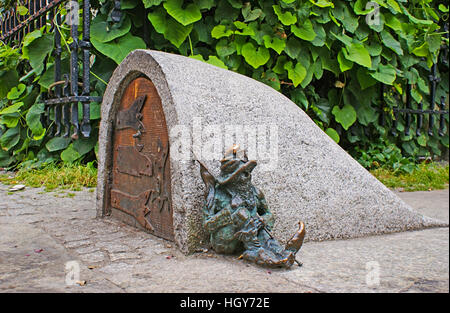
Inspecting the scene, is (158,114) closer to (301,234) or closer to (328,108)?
(301,234)

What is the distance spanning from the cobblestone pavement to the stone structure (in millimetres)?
125

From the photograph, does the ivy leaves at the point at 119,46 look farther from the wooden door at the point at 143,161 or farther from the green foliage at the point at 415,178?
the green foliage at the point at 415,178

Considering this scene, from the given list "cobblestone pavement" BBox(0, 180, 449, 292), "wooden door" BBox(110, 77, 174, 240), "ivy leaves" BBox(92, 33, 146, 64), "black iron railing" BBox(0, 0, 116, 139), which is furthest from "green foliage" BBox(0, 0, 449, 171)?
"cobblestone pavement" BBox(0, 180, 449, 292)

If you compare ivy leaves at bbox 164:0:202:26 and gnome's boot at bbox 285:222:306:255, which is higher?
ivy leaves at bbox 164:0:202:26

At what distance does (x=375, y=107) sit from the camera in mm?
5488

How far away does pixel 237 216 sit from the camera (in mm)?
2051

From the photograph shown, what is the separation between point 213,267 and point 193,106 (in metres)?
0.84

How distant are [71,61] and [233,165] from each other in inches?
104

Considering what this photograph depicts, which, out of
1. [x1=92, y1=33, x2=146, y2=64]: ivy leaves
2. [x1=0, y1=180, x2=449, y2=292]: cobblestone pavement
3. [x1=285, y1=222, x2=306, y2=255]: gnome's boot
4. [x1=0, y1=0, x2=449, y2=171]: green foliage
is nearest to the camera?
[x1=0, y1=180, x2=449, y2=292]: cobblestone pavement

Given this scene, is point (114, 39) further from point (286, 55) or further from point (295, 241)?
point (295, 241)

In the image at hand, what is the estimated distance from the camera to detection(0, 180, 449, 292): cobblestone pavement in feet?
5.75

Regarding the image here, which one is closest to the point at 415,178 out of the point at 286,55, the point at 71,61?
the point at 286,55

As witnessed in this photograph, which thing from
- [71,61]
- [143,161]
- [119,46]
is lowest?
[143,161]

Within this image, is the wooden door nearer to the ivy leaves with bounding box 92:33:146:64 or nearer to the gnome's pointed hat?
the gnome's pointed hat
